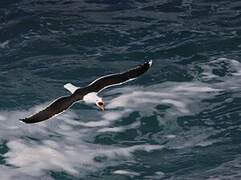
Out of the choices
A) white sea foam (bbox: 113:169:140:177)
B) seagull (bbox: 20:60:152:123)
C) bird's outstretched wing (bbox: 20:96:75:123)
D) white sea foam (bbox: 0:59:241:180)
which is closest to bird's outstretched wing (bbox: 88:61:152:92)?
seagull (bbox: 20:60:152:123)

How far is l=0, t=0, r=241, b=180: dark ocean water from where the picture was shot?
81.8ft

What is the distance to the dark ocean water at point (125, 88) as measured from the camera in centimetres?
2492

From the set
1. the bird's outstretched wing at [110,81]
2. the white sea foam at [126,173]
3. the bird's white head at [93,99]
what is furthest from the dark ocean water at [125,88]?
the bird's white head at [93,99]

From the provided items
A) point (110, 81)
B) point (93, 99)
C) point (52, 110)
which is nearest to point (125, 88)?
point (110, 81)

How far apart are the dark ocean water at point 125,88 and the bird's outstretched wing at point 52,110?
6148 mm

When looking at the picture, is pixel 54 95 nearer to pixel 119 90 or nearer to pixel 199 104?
pixel 119 90

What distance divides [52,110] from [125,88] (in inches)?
486

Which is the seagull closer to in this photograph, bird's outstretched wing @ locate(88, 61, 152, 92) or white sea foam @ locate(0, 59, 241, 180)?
bird's outstretched wing @ locate(88, 61, 152, 92)

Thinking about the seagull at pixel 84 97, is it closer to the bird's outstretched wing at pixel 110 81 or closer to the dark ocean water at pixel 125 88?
the bird's outstretched wing at pixel 110 81

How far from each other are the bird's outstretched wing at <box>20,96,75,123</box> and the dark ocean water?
20.2ft

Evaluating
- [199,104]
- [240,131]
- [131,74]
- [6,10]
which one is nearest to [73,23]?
[6,10]

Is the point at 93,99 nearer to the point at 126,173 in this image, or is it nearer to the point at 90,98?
the point at 90,98

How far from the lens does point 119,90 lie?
99.0ft

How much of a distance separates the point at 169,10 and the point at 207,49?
17.3 feet
